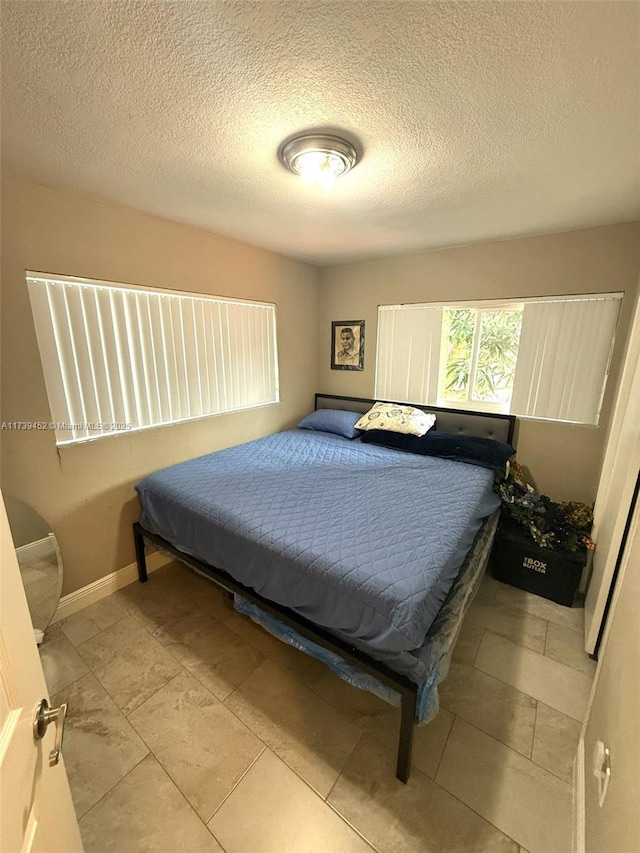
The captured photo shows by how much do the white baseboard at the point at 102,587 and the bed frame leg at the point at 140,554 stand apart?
66 mm

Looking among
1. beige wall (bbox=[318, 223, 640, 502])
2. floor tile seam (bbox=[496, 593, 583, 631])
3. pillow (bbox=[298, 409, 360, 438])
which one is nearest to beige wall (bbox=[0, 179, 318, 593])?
pillow (bbox=[298, 409, 360, 438])

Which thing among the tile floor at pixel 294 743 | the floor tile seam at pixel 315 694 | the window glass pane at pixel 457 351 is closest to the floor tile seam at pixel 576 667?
the tile floor at pixel 294 743

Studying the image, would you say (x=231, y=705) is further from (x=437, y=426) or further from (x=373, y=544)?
(x=437, y=426)

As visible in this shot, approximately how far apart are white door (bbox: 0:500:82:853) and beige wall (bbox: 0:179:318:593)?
1542mm

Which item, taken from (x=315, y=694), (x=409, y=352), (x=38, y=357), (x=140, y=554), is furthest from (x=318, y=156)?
(x=140, y=554)

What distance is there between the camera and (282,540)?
5.15 ft

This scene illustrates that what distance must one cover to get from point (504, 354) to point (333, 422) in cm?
158

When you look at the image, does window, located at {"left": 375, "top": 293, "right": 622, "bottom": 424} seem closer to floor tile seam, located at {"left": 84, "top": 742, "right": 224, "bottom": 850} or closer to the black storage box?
the black storage box

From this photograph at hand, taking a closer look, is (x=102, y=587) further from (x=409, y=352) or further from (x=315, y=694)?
(x=409, y=352)

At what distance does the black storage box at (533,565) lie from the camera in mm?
2162

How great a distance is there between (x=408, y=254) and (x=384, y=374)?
1.09m

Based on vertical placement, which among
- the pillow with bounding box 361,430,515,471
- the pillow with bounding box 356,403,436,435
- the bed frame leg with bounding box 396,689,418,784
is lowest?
the bed frame leg with bounding box 396,689,418,784

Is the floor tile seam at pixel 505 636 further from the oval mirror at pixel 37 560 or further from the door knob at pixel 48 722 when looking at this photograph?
the oval mirror at pixel 37 560

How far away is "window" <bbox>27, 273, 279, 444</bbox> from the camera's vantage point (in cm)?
192
